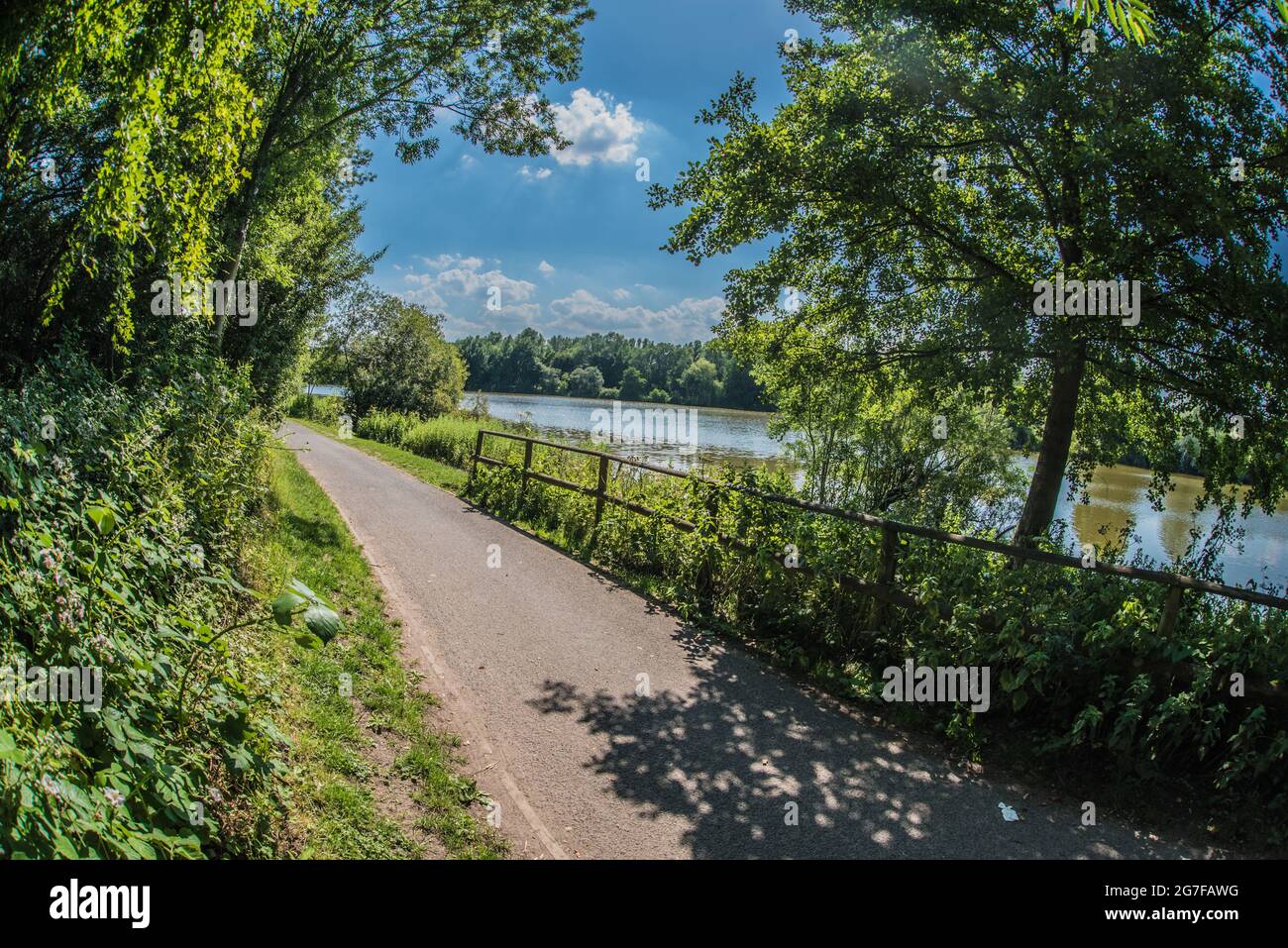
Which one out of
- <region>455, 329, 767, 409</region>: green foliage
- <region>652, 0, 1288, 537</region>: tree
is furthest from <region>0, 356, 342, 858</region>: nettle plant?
<region>455, 329, 767, 409</region>: green foliage

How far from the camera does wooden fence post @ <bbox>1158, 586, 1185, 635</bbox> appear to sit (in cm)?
461

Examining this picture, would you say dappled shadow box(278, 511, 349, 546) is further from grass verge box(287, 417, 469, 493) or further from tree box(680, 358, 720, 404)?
tree box(680, 358, 720, 404)

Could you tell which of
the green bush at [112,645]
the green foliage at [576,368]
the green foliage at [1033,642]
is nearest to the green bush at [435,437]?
the green foliage at [1033,642]

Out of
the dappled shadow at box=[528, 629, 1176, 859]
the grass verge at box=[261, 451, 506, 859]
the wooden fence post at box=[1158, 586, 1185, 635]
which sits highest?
the wooden fence post at box=[1158, 586, 1185, 635]

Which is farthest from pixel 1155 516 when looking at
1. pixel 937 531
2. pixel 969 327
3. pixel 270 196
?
pixel 270 196

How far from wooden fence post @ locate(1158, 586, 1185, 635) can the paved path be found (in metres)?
1.35

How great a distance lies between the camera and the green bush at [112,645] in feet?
6.75

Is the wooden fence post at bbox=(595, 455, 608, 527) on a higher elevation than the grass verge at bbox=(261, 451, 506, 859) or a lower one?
higher

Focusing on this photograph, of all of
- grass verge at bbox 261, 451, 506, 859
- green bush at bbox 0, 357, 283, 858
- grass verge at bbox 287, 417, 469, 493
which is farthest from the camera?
grass verge at bbox 287, 417, 469, 493

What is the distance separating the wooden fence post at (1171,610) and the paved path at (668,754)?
1350 millimetres

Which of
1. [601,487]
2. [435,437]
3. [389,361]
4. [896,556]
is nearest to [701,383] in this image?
[389,361]

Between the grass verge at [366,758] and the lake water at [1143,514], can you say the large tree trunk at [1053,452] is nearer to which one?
the lake water at [1143,514]
